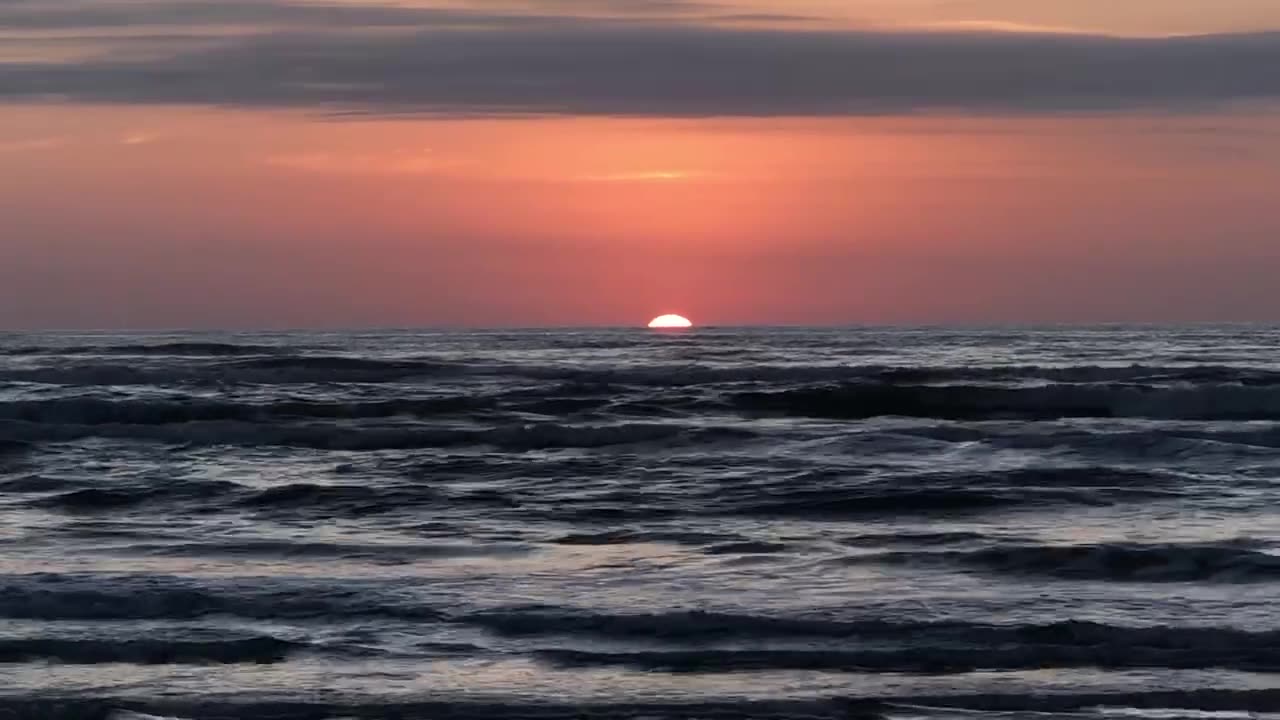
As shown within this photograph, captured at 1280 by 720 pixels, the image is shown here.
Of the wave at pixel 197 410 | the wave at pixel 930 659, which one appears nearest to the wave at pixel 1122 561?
the wave at pixel 930 659

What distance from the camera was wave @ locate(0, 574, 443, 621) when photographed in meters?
11.7

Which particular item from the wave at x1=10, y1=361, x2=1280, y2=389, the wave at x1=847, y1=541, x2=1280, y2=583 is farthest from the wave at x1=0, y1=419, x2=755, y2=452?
the wave at x1=847, y1=541, x2=1280, y2=583

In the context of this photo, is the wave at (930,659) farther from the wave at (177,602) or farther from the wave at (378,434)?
the wave at (378,434)

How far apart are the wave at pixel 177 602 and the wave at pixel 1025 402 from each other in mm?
21720

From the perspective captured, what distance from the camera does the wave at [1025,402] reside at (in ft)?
109

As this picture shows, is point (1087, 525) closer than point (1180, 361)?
Yes

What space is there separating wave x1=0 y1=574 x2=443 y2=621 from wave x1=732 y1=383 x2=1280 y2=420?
21.7 m

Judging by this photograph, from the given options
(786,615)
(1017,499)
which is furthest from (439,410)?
(786,615)

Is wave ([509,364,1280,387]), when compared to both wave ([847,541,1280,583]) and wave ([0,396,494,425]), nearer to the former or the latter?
wave ([0,396,494,425])

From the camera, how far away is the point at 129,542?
1522 centimetres

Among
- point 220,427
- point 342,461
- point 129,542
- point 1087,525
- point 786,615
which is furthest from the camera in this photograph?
point 220,427

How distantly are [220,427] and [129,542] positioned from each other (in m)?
13.9

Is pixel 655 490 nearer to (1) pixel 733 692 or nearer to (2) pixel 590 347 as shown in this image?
(1) pixel 733 692

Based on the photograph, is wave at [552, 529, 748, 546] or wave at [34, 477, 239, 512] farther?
wave at [34, 477, 239, 512]
